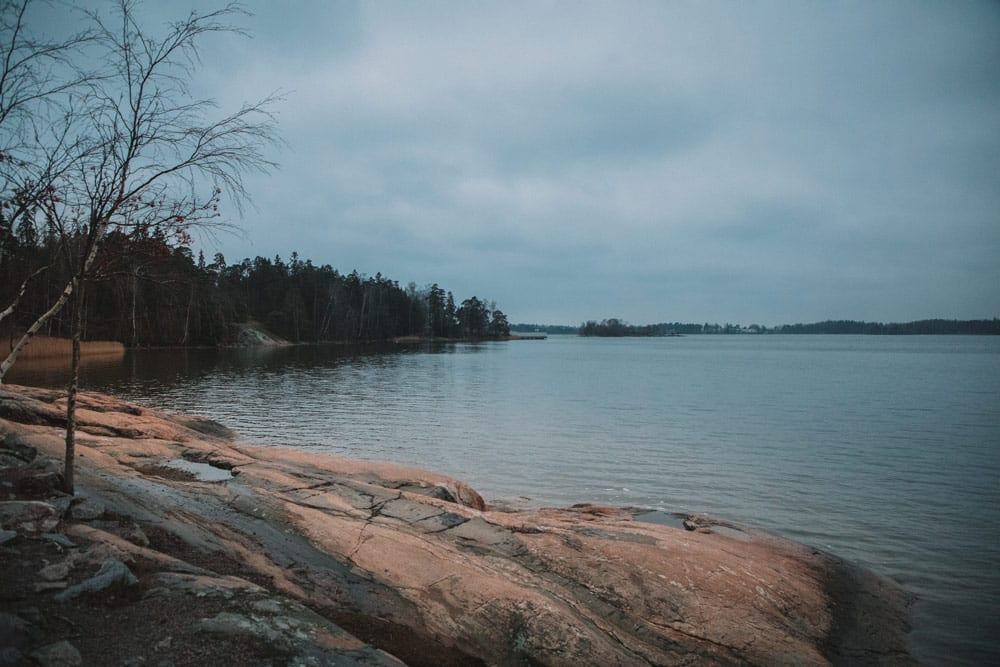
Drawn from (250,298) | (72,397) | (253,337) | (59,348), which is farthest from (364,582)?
(250,298)

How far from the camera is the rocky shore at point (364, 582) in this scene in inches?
188

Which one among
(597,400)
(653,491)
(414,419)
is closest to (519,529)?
(653,491)

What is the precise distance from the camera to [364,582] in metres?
6.94

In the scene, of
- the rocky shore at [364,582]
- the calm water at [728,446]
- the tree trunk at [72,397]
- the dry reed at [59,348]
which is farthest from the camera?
the dry reed at [59,348]

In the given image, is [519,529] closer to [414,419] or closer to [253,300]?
[414,419]

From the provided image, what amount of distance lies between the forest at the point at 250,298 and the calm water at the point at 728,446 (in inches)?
353

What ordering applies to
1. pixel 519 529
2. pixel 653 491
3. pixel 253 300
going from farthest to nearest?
pixel 253 300
pixel 653 491
pixel 519 529

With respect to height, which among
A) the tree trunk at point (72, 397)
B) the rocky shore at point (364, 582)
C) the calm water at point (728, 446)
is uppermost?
the tree trunk at point (72, 397)

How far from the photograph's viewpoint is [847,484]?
16.5 meters

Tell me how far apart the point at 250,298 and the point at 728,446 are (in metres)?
117

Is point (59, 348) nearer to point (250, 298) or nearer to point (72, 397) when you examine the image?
point (72, 397)

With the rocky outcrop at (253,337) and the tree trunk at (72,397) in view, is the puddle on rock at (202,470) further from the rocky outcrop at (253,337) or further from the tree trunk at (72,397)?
the rocky outcrop at (253,337)

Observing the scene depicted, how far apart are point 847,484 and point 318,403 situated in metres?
26.2

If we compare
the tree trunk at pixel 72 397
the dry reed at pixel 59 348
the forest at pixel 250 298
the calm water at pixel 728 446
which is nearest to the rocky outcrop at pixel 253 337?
the forest at pixel 250 298
